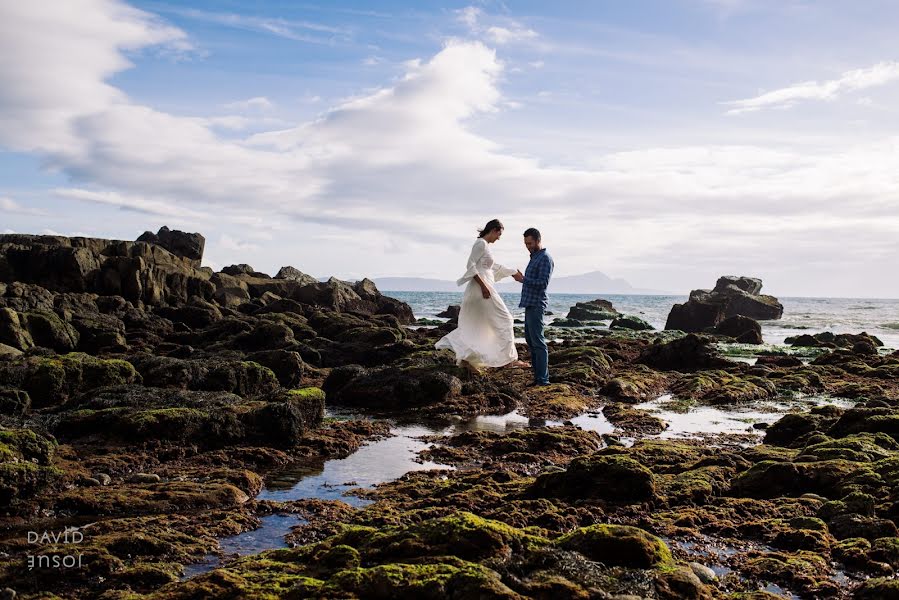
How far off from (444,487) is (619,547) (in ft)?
8.66

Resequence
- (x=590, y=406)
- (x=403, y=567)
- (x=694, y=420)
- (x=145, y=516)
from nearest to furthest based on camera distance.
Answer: (x=403, y=567)
(x=145, y=516)
(x=694, y=420)
(x=590, y=406)

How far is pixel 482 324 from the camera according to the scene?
14.3 m

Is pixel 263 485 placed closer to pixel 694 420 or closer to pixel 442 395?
pixel 442 395

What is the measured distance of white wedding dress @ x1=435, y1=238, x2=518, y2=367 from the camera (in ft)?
46.4

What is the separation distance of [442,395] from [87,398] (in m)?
5.43

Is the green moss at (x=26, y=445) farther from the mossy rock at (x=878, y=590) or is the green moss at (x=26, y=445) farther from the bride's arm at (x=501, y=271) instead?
the bride's arm at (x=501, y=271)

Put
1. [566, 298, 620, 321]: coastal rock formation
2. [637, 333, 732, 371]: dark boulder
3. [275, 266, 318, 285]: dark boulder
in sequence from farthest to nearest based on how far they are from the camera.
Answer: [566, 298, 620, 321]: coastal rock formation → [275, 266, 318, 285]: dark boulder → [637, 333, 732, 371]: dark boulder

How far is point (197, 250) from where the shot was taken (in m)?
43.0

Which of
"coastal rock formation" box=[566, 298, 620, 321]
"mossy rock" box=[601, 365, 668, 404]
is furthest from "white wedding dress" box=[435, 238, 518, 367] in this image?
"coastal rock formation" box=[566, 298, 620, 321]

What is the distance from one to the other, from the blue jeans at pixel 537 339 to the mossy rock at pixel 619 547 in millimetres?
9011

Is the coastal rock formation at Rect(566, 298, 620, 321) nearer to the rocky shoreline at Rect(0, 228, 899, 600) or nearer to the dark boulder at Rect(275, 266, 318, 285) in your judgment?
the dark boulder at Rect(275, 266, 318, 285)

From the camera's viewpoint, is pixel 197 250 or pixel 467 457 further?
pixel 197 250

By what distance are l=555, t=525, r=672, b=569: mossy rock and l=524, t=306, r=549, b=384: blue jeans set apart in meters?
9.01

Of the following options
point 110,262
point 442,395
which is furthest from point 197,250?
point 442,395
